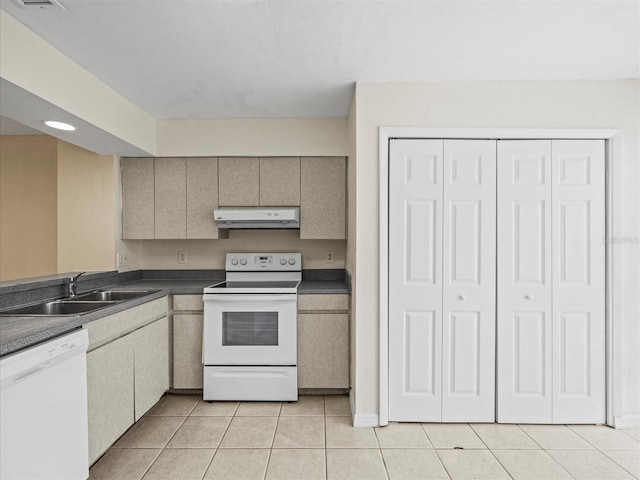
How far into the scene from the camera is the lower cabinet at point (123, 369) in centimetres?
214

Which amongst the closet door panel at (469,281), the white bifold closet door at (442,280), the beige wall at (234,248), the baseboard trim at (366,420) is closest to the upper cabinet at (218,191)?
the beige wall at (234,248)

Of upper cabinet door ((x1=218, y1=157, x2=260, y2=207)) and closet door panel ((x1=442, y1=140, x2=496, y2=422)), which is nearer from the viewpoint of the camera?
closet door panel ((x1=442, y1=140, x2=496, y2=422))

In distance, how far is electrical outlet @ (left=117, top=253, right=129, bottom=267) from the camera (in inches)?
141

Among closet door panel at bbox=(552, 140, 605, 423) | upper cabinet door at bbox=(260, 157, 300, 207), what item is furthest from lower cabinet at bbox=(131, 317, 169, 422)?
closet door panel at bbox=(552, 140, 605, 423)

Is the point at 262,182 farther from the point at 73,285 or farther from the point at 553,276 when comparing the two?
the point at 553,276

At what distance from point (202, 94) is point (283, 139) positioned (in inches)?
33.6

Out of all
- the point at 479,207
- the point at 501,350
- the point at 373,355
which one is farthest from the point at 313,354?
the point at 479,207

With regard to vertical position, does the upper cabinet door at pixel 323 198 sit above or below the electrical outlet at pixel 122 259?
above

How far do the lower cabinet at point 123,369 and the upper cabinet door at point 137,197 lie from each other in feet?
2.90

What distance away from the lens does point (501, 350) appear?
9.05 feet

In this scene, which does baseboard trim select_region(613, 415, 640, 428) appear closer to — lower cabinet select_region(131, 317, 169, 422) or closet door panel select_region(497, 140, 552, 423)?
closet door panel select_region(497, 140, 552, 423)

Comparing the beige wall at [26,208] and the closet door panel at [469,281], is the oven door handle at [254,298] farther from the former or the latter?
the beige wall at [26,208]

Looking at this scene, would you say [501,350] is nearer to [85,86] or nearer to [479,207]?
[479,207]

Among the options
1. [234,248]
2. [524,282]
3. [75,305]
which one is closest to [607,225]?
[524,282]
